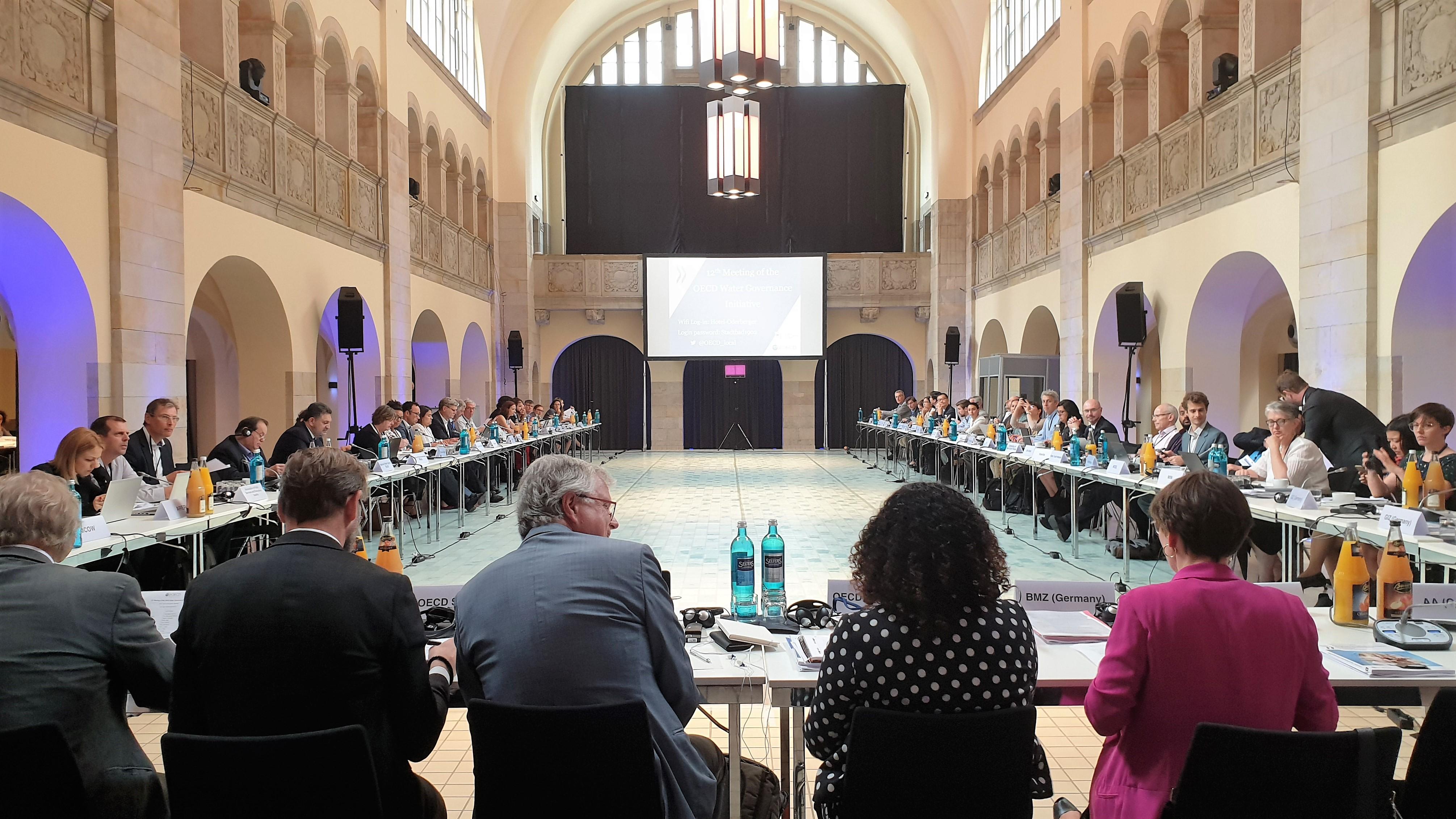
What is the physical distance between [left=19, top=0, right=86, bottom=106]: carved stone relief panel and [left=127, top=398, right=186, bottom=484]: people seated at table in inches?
92.1

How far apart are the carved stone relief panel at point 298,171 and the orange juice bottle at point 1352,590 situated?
33.3 ft

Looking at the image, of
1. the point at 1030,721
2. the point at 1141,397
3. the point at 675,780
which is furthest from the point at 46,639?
the point at 1141,397

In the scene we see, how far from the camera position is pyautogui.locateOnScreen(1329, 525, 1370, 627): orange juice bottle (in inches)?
114

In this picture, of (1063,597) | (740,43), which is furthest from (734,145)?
(1063,597)

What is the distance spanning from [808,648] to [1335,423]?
207 inches

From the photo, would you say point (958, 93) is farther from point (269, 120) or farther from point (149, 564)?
point (149, 564)

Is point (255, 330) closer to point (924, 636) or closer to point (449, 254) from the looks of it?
point (449, 254)

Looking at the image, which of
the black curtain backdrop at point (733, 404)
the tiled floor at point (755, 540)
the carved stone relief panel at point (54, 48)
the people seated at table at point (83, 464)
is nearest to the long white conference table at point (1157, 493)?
the tiled floor at point (755, 540)

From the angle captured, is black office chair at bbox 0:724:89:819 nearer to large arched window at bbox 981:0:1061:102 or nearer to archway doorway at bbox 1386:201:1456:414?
archway doorway at bbox 1386:201:1456:414

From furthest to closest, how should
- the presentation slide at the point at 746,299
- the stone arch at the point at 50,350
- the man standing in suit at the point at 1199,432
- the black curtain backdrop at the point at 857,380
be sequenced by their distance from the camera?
the black curtain backdrop at the point at 857,380
the presentation slide at the point at 746,299
the man standing in suit at the point at 1199,432
the stone arch at the point at 50,350

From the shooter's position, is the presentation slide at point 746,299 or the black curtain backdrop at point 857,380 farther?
the black curtain backdrop at point 857,380

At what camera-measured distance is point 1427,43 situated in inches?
268

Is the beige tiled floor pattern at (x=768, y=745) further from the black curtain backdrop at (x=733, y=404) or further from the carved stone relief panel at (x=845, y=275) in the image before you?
the black curtain backdrop at (x=733, y=404)

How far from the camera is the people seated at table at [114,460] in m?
5.52
